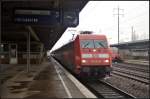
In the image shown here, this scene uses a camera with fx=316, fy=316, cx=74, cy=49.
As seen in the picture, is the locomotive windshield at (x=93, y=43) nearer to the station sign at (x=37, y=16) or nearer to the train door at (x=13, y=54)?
the station sign at (x=37, y=16)

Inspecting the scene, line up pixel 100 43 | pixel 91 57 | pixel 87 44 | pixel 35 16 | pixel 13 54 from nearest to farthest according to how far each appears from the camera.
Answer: pixel 35 16
pixel 91 57
pixel 87 44
pixel 100 43
pixel 13 54

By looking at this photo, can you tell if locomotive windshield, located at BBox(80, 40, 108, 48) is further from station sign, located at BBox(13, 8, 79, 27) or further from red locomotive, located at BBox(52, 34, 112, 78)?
station sign, located at BBox(13, 8, 79, 27)

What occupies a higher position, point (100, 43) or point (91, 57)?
point (100, 43)

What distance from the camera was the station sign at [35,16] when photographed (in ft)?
50.2

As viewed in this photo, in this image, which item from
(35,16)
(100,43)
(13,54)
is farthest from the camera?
(13,54)

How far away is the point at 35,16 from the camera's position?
15.4 meters

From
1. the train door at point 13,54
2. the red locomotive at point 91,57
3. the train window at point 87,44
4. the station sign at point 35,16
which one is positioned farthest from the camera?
the train door at point 13,54

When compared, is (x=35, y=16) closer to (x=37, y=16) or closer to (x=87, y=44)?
(x=37, y=16)

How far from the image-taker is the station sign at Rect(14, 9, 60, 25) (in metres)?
15.3

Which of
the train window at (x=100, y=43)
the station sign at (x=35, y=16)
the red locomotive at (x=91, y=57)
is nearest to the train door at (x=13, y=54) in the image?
the red locomotive at (x=91, y=57)

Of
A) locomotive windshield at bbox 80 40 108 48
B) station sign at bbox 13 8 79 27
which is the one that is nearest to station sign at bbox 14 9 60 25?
station sign at bbox 13 8 79 27

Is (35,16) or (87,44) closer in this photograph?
(35,16)

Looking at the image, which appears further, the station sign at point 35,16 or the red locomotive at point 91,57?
the red locomotive at point 91,57

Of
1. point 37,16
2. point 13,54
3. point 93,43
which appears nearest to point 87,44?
point 93,43
